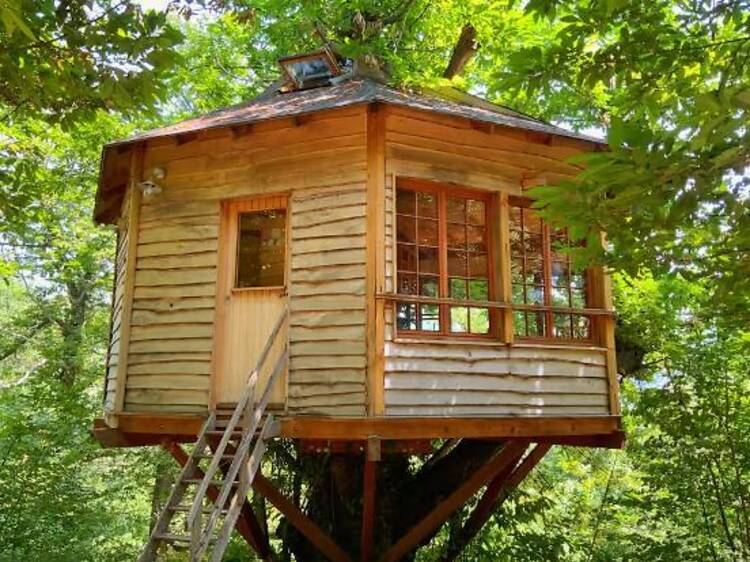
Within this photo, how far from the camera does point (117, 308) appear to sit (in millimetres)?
8023

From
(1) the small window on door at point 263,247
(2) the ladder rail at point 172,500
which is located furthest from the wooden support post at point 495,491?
(2) the ladder rail at point 172,500

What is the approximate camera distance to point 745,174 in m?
2.96

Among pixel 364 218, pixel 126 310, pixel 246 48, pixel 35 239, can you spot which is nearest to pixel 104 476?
pixel 35 239

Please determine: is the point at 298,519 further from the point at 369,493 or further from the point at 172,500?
the point at 172,500

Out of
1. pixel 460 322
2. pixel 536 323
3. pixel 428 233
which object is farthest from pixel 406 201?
pixel 460 322

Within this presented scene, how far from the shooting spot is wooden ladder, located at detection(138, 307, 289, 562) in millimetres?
4727

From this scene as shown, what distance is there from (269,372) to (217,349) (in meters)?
0.62

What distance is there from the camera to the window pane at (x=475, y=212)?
6.95 meters

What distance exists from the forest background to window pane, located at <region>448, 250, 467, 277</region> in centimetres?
160

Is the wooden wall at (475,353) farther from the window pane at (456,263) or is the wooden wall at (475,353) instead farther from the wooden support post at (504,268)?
the window pane at (456,263)

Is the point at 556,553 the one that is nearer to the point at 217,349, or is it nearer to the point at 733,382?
the point at 733,382

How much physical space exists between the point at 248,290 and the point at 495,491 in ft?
13.6

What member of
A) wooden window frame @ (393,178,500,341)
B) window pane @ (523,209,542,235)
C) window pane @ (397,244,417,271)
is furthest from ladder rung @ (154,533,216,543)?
window pane @ (523,209,542,235)

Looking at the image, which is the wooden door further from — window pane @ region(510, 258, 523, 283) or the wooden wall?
window pane @ region(510, 258, 523, 283)
